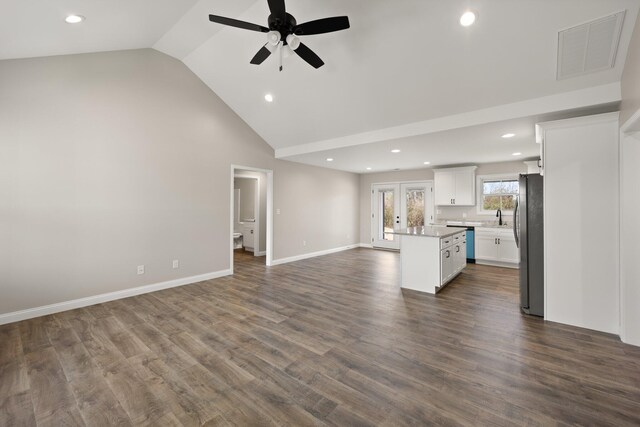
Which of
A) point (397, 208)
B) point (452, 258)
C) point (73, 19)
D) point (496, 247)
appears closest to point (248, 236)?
point (397, 208)

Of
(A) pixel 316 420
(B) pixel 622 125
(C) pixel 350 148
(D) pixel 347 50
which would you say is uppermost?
(D) pixel 347 50

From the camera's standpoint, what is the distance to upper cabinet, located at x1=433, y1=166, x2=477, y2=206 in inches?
267

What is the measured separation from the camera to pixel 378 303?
12.3ft

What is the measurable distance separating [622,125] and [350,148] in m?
3.55

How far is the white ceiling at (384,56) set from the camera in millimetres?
2562

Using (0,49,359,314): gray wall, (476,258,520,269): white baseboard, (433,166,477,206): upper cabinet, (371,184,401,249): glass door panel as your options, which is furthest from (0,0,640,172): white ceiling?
(371,184,401,249): glass door panel

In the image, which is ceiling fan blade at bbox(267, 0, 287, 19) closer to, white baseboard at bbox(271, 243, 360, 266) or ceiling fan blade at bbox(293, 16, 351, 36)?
ceiling fan blade at bbox(293, 16, 351, 36)

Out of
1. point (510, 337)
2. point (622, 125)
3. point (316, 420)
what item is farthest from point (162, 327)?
point (622, 125)

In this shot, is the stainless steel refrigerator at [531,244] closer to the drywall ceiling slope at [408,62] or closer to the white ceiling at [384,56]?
the white ceiling at [384,56]

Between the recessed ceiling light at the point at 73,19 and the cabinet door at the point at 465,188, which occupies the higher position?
the recessed ceiling light at the point at 73,19

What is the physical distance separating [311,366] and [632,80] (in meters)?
3.73

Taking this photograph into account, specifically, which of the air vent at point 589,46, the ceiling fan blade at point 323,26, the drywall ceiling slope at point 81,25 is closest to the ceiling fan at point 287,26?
the ceiling fan blade at point 323,26

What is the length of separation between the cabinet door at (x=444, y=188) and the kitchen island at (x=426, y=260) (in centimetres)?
278

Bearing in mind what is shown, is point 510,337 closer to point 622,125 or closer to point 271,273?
point 622,125
